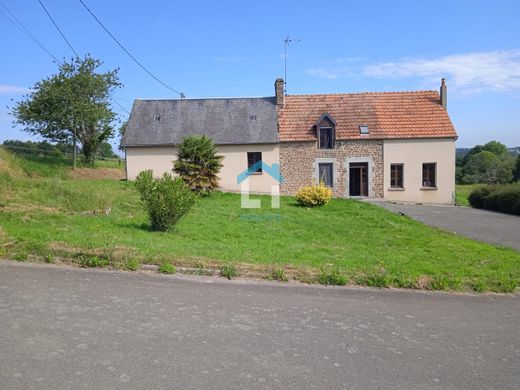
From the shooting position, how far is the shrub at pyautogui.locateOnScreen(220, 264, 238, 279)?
23.3 ft

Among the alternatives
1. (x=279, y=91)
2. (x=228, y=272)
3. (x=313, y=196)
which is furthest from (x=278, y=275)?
(x=279, y=91)

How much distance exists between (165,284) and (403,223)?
1179cm

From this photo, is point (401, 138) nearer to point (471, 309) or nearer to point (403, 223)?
point (403, 223)

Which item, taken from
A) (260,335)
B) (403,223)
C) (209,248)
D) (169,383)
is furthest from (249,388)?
(403,223)

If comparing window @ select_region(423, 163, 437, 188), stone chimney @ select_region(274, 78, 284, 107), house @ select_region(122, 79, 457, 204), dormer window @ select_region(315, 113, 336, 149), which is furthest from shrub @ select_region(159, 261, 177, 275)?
window @ select_region(423, 163, 437, 188)

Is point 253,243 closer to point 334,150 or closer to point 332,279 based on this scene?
point 332,279

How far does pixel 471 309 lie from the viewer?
242 inches

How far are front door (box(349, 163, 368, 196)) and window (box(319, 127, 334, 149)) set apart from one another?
1983mm

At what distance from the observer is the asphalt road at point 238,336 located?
3.67 metres

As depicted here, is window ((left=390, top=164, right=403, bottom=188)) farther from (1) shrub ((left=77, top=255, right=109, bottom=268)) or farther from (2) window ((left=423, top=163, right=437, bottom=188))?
(1) shrub ((left=77, top=255, right=109, bottom=268))

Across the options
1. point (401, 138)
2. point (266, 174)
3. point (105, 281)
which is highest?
point (401, 138)

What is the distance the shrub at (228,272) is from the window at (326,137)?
21.9 m

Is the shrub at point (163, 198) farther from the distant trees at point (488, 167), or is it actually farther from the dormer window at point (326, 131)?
the distant trees at point (488, 167)

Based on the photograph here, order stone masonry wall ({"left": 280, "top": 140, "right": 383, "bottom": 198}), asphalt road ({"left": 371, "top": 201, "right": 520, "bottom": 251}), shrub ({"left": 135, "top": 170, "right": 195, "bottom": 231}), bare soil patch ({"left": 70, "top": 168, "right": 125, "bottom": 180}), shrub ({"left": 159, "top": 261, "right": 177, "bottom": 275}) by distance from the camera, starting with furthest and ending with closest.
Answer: stone masonry wall ({"left": 280, "top": 140, "right": 383, "bottom": 198})
bare soil patch ({"left": 70, "top": 168, "right": 125, "bottom": 180})
asphalt road ({"left": 371, "top": 201, "right": 520, "bottom": 251})
shrub ({"left": 135, "top": 170, "right": 195, "bottom": 231})
shrub ({"left": 159, "top": 261, "right": 177, "bottom": 275})
